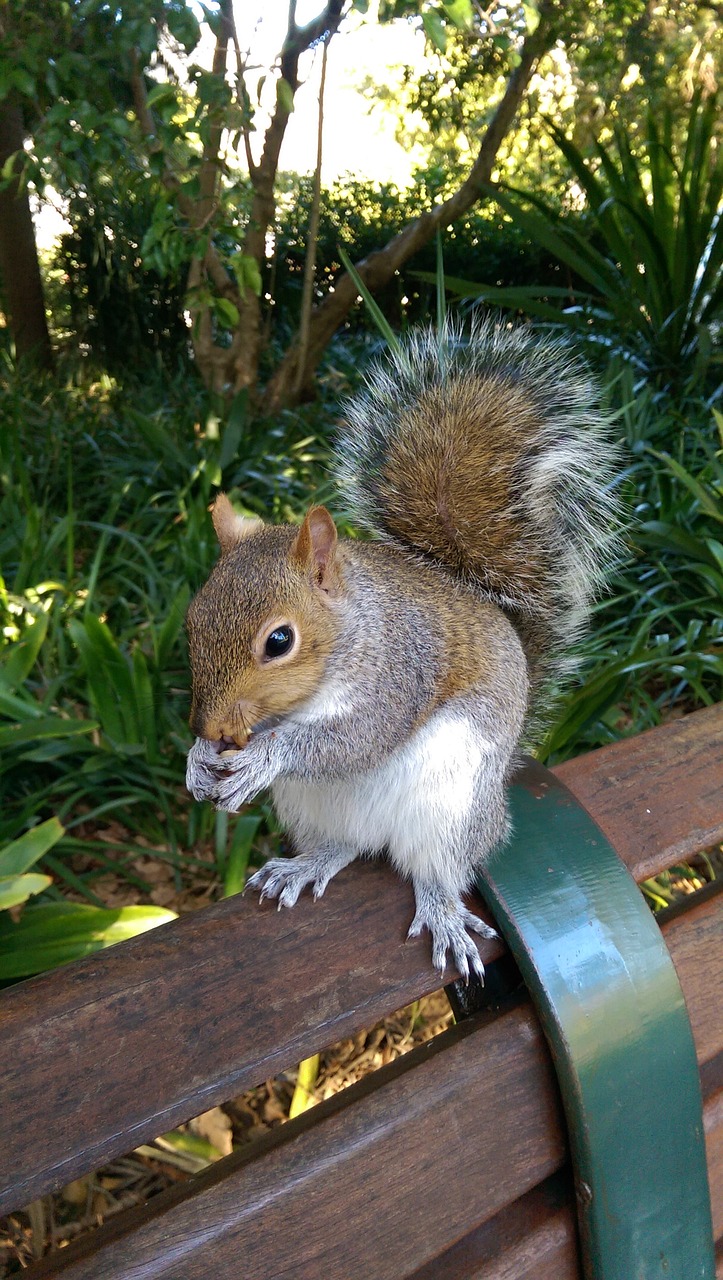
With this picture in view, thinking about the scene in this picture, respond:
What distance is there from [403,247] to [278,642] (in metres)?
3.33

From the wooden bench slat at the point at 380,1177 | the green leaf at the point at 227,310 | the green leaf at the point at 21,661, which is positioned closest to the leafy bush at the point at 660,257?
the green leaf at the point at 227,310

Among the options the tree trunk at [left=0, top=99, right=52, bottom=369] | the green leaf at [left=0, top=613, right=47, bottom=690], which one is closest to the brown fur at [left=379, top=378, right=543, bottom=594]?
the green leaf at [left=0, top=613, right=47, bottom=690]

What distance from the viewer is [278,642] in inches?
36.0

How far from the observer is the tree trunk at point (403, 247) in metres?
3.42

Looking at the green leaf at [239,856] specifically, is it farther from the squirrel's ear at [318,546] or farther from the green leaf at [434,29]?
the green leaf at [434,29]

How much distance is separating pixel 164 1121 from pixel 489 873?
373mm

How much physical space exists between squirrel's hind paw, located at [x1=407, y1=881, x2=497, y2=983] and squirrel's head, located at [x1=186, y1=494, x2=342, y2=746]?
0.78ft

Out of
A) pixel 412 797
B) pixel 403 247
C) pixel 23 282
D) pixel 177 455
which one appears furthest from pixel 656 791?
pixel 23 282

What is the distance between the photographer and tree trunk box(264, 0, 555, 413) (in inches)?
135

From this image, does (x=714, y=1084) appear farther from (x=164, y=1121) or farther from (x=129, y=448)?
(x=129, y=448)

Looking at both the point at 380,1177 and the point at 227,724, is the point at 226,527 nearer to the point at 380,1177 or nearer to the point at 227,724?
the point at 227,724

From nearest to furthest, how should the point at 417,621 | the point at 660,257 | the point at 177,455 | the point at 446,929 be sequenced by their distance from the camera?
the point at 446,929
the point at 417,621
the point at 177,455
the point at 660,257

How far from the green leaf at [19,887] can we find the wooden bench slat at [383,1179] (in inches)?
15.7

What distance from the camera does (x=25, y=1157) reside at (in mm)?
599
